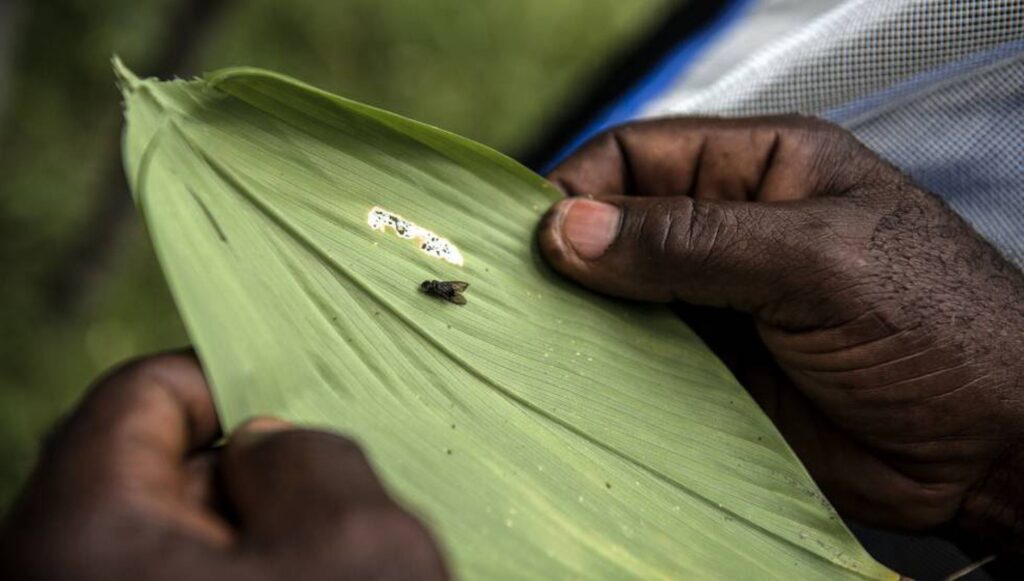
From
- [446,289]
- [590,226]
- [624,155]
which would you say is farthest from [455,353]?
[624,155]

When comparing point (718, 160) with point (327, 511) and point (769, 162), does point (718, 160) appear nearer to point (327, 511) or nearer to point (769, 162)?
point (769, 162)

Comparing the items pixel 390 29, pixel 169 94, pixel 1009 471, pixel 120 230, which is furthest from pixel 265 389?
pixel 390 29

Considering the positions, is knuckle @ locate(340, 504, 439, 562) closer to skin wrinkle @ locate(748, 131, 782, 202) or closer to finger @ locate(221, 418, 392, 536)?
finger @ locate(221, 418, 392, 536)

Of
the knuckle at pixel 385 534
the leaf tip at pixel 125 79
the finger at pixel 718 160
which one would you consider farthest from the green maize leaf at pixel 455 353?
the finger at pixel 718 160

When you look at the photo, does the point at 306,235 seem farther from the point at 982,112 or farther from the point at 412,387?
the point at 982,112

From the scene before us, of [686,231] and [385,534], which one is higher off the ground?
[686,231]

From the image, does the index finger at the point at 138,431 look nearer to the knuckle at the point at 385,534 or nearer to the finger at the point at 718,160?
the knuckle at the point at 385,534

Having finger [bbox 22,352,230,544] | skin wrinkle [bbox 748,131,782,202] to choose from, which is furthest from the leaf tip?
skin wrinkle [bbox 748,131,782,202]
